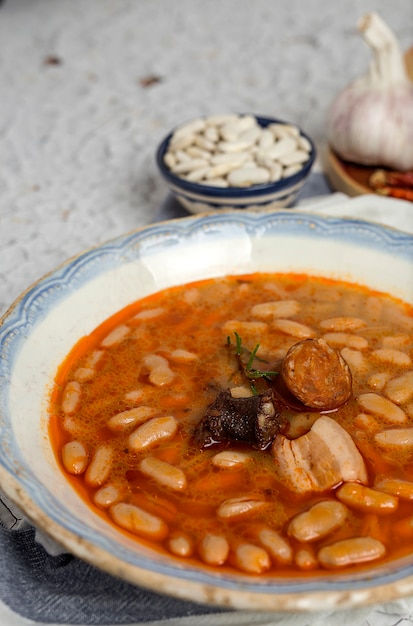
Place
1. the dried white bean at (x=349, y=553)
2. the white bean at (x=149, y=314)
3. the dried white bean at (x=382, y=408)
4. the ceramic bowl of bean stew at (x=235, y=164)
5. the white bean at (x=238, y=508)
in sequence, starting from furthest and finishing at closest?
the ceramic bowl of bean stew at (x=235, y=164) < the white bean at (x=149, y=314) < the dried white bean at (x=382, y=408) < the white bean at (x=238, y=508) < the dried white bean at (x=349, y=553)

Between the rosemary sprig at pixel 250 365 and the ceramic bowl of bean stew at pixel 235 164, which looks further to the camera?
the ceramic bowl of bean stew at pixel 235 164

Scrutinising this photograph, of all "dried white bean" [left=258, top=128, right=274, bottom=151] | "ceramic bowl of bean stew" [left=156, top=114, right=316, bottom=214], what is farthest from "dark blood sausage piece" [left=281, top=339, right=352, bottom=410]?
"dried white bean" [left=258, top=128, right=274, bottom=151]

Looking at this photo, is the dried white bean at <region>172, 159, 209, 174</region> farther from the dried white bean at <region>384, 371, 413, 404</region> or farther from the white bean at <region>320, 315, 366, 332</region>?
the dried white bean at <region>384, 371, 413, 404</region>

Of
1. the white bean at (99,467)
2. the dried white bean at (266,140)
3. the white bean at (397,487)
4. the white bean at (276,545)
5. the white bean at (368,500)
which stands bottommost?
the dried white bean at (266,140)

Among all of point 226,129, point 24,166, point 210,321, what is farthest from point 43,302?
point 24,166

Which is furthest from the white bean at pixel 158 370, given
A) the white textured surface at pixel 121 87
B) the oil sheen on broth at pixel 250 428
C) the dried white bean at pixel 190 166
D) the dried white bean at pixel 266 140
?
the dried white bean at pixel 266 140

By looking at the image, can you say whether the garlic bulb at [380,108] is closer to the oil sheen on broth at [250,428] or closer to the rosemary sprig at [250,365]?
the oil sheen on broth at [250,428]

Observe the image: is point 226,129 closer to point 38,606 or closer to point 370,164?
point 370,164
